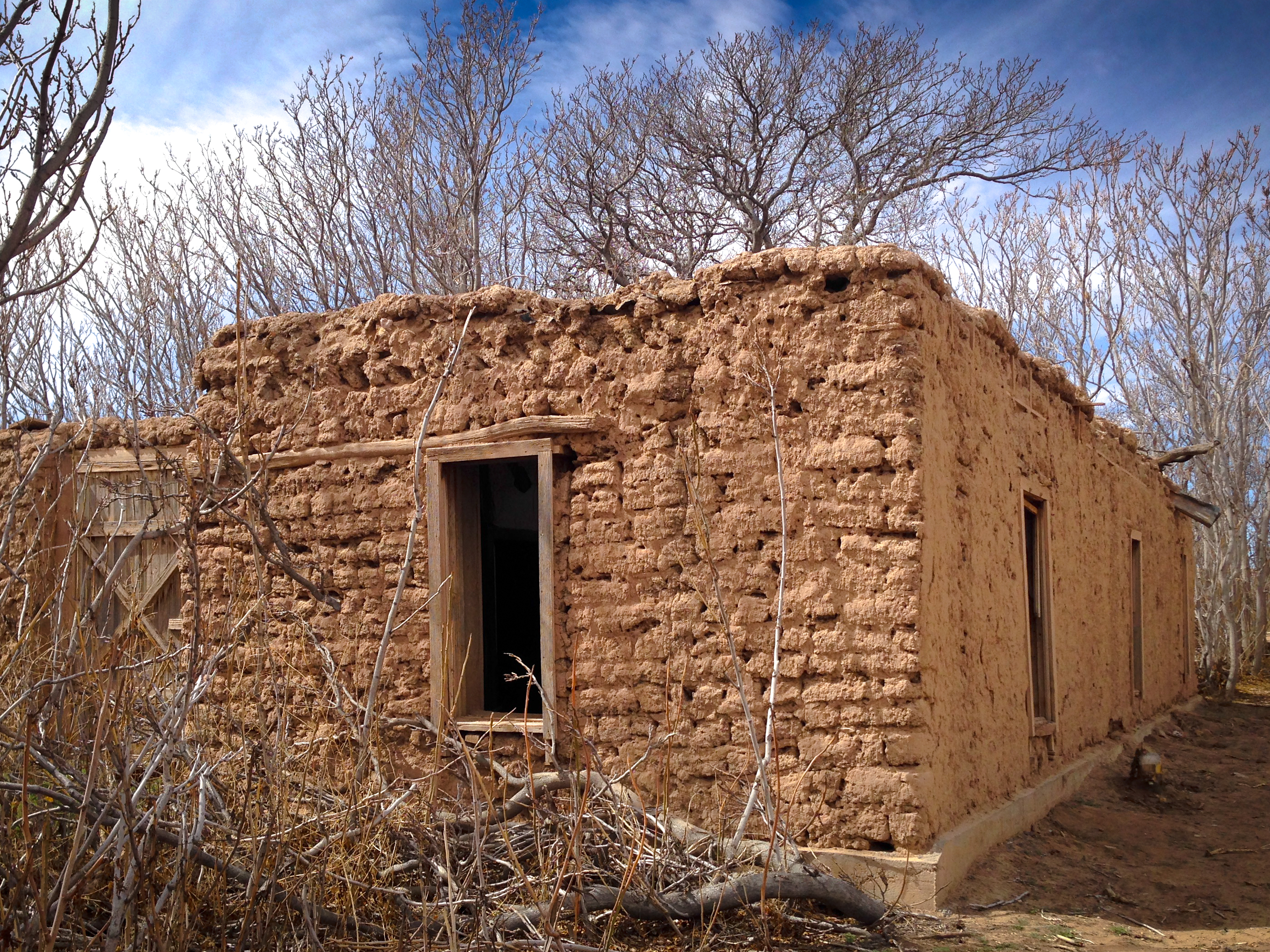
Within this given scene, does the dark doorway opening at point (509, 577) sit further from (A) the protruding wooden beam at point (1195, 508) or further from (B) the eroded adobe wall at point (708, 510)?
(A) the protruding wooden beam at point (1195, 508)

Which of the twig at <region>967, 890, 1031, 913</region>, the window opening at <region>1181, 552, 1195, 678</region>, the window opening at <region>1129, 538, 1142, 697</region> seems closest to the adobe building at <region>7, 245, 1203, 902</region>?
the twig at <region>967, 890, 1031, 913</region>

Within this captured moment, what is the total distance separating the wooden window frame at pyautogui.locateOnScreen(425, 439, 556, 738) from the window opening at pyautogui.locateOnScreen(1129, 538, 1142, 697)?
6378 mm

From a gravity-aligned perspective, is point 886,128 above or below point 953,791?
above

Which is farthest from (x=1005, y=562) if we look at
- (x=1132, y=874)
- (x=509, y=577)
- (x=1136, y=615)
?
(x=1136, y=615)

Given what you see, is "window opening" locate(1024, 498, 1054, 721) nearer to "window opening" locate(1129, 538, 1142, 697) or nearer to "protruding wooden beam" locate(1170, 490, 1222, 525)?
"window opening" locate(1129, 538, 1142, 697)

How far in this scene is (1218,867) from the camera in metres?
5.84

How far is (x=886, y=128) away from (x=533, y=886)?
13610 millimetres

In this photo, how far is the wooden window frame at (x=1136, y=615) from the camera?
381 inches

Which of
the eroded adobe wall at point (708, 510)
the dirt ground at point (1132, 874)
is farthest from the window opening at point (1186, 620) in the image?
the eroded adobe wall at point (708, 510)

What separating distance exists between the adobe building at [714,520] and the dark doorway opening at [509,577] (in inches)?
7.5

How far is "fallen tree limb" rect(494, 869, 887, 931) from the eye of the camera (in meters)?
3.65

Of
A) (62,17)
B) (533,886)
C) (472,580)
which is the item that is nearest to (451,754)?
(472,580)

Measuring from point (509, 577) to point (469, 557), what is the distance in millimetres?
3350

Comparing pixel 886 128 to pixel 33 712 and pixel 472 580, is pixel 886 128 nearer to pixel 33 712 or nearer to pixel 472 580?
pixel 472 580
